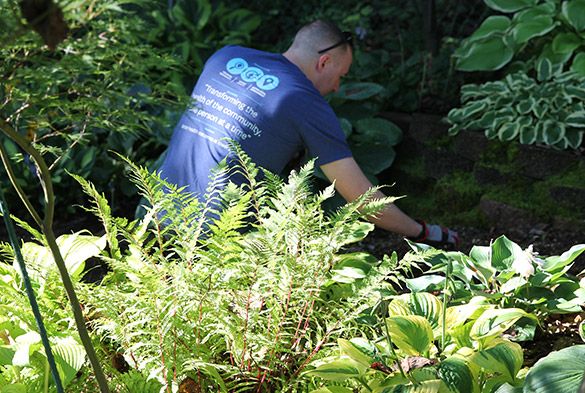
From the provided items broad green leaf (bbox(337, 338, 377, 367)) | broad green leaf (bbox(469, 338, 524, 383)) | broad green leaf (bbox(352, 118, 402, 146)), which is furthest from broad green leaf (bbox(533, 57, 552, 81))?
broad green leaf (bbox(337, 338, 377, 367))

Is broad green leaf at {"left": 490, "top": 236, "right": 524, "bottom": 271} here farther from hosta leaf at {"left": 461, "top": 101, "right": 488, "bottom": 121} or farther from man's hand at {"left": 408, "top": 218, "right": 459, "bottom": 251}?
hosta leaf at {"left": 461, "top": 101, "right": 488, "bottom": 121}

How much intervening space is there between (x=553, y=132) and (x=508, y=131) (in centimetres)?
26

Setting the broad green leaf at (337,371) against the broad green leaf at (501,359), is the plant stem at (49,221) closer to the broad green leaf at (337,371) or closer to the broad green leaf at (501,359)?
the broad green leaf at (337,371)

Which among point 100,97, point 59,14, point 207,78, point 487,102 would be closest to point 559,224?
point 487,102

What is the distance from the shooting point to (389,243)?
336cm

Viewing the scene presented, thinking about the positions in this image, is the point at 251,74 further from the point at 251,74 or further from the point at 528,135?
the point at 528,135

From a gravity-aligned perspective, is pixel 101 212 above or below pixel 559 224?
above

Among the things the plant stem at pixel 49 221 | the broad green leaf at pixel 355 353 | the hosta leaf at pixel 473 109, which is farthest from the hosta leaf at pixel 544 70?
the plant stem at pixel 49 221

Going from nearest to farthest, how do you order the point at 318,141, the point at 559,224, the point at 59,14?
the point at 59,14
the point at 318,141
the point at 559,224

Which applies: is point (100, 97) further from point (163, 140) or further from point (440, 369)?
point (163, 140)

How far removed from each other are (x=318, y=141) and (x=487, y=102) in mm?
1725

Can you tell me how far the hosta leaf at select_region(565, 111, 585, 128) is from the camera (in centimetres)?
335

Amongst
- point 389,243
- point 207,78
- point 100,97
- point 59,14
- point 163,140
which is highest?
point 59,14

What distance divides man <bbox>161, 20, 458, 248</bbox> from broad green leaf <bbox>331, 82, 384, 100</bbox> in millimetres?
1273
